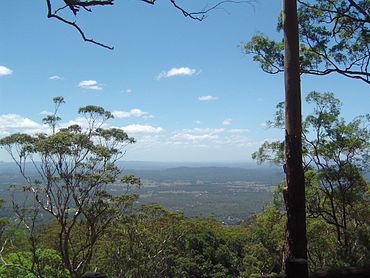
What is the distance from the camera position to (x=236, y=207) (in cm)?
7381

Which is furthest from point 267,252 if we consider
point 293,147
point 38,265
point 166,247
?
point 293,147

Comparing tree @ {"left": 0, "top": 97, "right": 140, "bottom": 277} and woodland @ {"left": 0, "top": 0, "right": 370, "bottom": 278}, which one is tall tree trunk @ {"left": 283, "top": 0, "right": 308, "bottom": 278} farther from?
tree @ {"left": 0, "top": 97, "right": 140, "bottom": 277}

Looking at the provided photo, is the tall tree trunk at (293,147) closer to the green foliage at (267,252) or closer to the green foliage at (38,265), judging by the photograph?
the green foliage at (267,252)

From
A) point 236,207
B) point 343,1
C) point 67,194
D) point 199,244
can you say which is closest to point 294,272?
point 343,1

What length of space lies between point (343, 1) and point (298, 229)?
5000 mm

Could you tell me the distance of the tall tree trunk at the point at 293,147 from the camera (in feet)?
9.43

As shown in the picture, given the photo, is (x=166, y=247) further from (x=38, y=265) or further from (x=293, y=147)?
(x=293, y=147)

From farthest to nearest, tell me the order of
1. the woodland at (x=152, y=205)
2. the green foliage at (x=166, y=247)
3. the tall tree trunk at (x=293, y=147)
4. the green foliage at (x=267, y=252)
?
the green foliage at (x=166, y=247) → the green foliage at (x=267, y=252) → the woodland at (x=152, y=205) → the tall tree trunk at (x=293, y=147)

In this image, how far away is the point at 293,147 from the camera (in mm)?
2965

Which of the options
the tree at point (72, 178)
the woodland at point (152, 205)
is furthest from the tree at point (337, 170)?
the tree at point (72, 178)

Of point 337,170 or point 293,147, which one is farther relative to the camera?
point 337,170

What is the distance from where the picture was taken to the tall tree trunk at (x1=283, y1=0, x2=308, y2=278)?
2.87 meters

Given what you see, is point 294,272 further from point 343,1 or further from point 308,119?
point 308,119

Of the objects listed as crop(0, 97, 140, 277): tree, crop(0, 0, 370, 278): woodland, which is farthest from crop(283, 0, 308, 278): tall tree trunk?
crop(0, 97, 140, 277): tree
